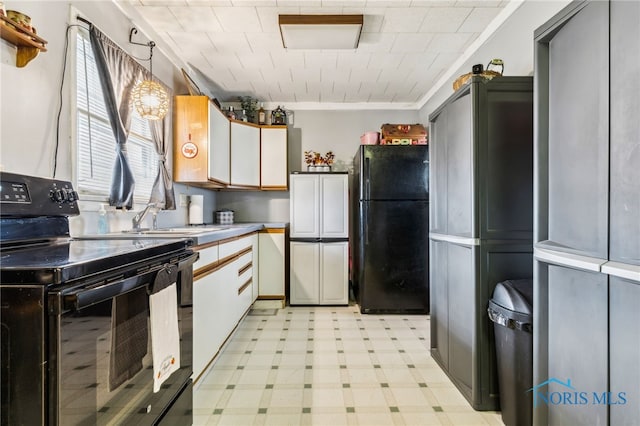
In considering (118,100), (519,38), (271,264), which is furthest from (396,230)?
(118,100)

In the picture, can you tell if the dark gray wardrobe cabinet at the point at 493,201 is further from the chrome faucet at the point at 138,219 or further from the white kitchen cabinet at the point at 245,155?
the white kitchen cabinet at the point at 245,155

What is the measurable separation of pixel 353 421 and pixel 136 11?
3.04 meters

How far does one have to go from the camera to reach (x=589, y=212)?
960mm

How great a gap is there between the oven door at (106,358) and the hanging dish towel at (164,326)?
0.02m

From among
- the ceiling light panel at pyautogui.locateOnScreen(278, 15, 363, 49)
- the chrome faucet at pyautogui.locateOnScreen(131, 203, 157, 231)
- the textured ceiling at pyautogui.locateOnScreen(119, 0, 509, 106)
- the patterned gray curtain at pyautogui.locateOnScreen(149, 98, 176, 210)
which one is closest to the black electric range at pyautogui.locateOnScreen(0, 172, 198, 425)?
the chrome faucet at pyautogui.locateOnScreen(131, 203, 157, 231)

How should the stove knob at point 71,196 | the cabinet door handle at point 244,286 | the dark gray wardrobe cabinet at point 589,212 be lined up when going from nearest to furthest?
the dark gray wardrobe cabinet at point 589,212
the stove knob at point 71,196
the cabinet door handle at point 244,286

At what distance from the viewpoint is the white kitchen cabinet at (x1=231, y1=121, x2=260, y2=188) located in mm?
3438

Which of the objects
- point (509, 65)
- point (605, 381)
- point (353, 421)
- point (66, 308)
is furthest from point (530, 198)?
point (66, 308)

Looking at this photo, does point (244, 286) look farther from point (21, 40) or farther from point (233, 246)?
point (21, 40)

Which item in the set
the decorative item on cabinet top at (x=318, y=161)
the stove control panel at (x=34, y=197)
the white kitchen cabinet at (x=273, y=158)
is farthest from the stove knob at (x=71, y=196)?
the decorative item on cabinet top at (x=318, y=161)

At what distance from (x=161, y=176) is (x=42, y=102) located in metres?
1.08

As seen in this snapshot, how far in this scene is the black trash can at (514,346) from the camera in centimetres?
138

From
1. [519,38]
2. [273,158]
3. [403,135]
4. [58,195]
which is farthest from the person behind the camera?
[273,158]

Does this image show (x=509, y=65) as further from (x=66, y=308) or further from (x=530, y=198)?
(x=66, y=308)
